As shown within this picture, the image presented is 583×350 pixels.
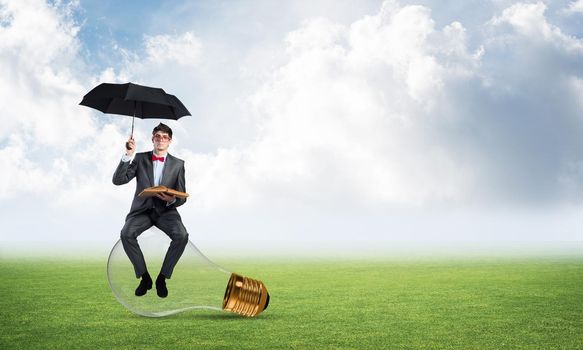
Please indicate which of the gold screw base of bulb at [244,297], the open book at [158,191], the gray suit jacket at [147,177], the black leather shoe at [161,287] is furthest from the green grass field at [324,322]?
the open book at [158,191]

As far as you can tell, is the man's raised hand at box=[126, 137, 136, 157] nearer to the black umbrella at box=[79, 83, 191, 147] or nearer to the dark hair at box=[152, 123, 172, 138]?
the black umbrella at box=[79, 83, 191, 147]

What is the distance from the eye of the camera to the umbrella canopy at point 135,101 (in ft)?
23.4

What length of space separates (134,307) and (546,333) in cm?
508

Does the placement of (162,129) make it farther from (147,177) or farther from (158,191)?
(158,191)

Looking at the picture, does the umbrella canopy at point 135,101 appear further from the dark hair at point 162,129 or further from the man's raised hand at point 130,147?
the man's raised hand at point 130,147

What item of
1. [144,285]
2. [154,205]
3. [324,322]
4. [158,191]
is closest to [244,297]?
[324,322]

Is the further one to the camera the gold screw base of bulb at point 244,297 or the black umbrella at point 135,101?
the gold screw base of bulb at point 244,297

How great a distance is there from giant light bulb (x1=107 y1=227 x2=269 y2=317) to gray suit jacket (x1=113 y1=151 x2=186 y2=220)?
1.03ft

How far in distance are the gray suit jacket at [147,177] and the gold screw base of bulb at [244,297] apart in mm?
1263

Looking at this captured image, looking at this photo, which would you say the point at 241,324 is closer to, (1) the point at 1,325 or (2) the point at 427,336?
(2) the point at 427,336

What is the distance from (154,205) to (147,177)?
0.38 m

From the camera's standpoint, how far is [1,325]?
24.9 ft

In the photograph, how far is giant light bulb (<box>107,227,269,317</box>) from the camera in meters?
7.05

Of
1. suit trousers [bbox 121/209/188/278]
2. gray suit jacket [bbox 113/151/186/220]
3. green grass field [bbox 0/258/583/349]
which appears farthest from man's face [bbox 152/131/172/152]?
green grass field [bbox 0/258/583/349]
